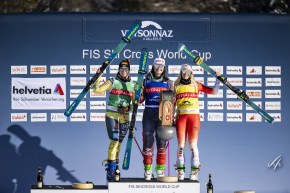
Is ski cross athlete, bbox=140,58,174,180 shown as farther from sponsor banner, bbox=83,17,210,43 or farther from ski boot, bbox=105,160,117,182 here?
sponsor banner, bbox=83,17,210,43

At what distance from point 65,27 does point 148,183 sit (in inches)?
128

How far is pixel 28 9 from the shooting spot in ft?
71.5

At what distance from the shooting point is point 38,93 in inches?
734

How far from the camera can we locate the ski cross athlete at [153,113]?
17.6m

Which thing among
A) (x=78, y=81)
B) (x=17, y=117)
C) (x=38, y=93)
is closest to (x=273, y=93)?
(x=78, y=81)

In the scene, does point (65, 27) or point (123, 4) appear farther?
point (123, 4)

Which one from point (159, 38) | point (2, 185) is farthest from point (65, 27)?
point (2, 185)

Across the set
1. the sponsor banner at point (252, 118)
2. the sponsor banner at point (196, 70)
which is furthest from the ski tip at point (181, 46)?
the sponsor banner at point (252, 118)

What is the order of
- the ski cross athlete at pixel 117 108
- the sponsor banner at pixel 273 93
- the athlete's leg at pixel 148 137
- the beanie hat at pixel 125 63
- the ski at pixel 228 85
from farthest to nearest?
the sponsor banner at pixel 273 93 < the ski at pixel 228 85 < the beanie hat at pixel 125 63 < the ski cross athlete at pixel 117 108 < the athlete's leg at pixel 148 137

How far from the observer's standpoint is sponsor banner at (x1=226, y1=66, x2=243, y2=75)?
18688 mm

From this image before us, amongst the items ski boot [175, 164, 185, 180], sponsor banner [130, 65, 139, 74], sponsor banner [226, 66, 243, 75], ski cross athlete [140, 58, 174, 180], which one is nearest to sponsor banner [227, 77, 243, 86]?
sponsor banner [226, 66, 243, 75]

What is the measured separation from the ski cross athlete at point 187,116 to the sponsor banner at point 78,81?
1.64m

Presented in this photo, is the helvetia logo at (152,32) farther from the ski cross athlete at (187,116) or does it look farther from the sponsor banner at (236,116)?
the sponsor banner at (236,116)

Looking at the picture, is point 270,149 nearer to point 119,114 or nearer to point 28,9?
point 119,114
